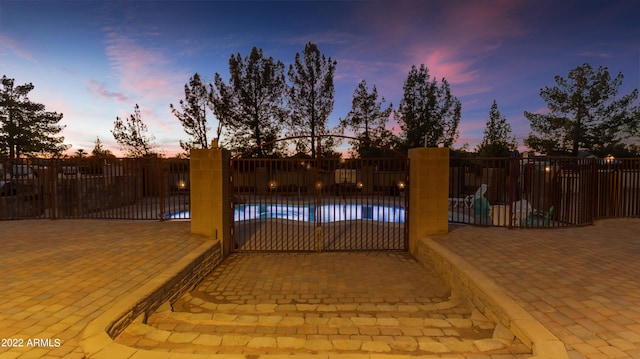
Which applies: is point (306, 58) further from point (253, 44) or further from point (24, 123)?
point (24, 123)

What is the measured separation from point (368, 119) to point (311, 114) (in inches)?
210

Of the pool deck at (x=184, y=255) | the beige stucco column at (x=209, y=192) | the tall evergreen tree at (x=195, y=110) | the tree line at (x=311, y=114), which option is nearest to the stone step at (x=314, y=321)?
the pool deck at (x=184, y=255)

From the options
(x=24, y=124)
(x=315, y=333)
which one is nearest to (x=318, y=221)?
(x=315, y=333)

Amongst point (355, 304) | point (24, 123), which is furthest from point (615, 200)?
point (24, 123)

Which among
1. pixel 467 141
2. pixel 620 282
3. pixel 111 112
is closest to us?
pixel 620 282

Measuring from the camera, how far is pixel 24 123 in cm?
2727

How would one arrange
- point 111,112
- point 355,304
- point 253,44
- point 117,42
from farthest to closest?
point 111,112 < point 253,44 < point 117,42 < point 355,304

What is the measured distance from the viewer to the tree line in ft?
80.6

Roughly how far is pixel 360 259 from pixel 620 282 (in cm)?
429

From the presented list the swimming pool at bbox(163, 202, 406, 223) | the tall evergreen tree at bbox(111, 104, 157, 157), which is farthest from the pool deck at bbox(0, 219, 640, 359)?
the tall evergreen tree at bbox(111, 104, 157, 157)

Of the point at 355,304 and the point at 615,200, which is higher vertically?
the point at 615,200

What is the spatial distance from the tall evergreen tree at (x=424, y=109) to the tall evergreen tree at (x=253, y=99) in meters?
11.3

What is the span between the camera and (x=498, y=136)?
35.4 m

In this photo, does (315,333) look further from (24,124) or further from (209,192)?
(24,124)
